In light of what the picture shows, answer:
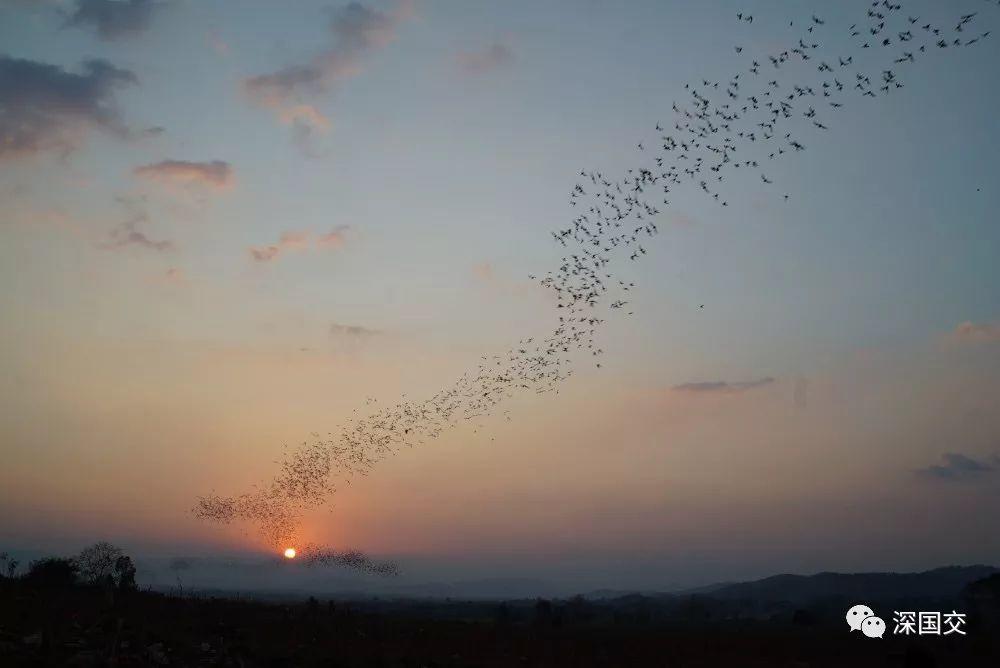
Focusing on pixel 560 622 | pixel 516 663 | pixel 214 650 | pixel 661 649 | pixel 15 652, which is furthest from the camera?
pixel 560 622

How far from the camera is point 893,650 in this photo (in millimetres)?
51188

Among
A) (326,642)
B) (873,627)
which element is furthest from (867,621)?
(326,642)

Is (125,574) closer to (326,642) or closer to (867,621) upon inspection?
(326,642)

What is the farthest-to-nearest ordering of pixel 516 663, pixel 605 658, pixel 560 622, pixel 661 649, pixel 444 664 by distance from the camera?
pixel 560 622, pixel 661 649, pixel 605 658, pixel 516 663, pixel 444 664

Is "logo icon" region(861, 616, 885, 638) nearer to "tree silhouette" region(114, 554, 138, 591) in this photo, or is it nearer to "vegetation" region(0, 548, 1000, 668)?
"vegetation" region(0, 548, 1000, 668)

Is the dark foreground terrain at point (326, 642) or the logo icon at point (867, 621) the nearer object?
the dark foreground terrain at point (326, 642)

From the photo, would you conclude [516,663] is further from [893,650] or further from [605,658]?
[893,650]

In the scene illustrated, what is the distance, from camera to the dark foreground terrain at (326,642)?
29781 millimetres

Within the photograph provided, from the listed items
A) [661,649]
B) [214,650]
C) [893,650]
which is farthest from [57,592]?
[893,650]

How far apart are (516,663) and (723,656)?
47.9 feet

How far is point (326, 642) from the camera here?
40.8 metres

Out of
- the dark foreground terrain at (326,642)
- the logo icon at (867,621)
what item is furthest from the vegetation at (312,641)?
the logo icon at (867,621)

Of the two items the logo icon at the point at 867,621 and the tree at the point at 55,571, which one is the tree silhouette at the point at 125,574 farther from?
the logo icon at the point at 867,621

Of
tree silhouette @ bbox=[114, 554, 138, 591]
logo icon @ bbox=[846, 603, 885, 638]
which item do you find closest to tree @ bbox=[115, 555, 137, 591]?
tree silhouette @ bbox=[114, 554, 138, 591]
